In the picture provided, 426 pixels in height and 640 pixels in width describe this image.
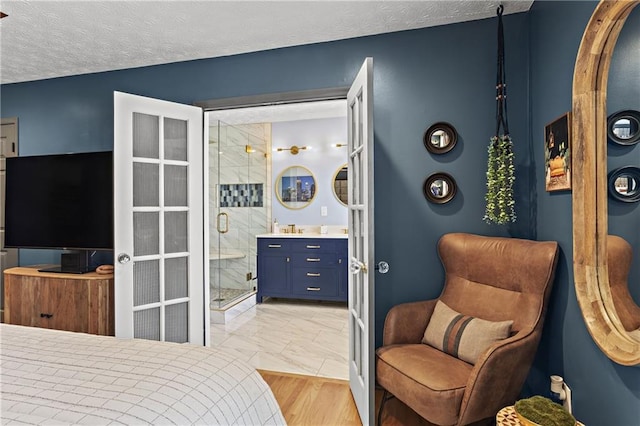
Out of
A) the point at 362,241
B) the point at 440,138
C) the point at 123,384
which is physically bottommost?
the point at 123,384

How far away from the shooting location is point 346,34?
2498 millimetres

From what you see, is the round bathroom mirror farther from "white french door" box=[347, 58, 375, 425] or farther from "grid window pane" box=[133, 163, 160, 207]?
"grid window pane" box=[133, 163, 160, 207]

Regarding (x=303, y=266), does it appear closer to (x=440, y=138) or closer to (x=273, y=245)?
(x=273, y=245)

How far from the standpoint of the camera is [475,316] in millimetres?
2021

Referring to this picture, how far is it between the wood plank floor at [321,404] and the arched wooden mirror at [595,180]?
1237mm

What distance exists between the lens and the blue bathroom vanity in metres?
4.39

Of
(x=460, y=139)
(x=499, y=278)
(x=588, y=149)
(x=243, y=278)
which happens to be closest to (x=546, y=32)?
(x=460, y=139)

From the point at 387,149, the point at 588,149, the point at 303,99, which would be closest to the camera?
the point at 588,149

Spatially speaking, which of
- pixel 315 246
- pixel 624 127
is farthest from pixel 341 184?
pixel 624 127

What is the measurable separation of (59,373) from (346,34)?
2484 millimetres

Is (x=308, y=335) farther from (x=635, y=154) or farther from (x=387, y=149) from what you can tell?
(x=635, y=154)

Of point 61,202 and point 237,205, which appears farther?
point 237,205

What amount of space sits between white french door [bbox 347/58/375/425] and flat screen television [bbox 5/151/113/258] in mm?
1883

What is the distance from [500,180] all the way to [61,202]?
128 inches
